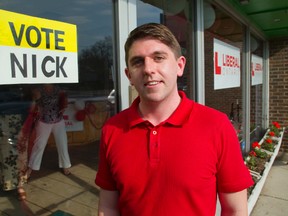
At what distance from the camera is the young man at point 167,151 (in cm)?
129

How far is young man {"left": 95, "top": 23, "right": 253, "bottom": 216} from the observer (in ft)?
4.22

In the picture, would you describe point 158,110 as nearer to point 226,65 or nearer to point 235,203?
point 235,203

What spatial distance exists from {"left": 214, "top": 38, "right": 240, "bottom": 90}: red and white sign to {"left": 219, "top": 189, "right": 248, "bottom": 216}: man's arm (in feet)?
8.38

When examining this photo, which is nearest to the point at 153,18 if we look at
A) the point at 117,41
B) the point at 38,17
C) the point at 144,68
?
the point at 117,41

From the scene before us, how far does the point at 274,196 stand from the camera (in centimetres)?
478

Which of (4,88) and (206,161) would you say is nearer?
(206,161)

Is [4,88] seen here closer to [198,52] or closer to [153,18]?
[153,18]

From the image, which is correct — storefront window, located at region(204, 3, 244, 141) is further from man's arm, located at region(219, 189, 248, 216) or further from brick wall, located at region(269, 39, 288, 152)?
brick wall, located at region(269, 39, 288, 152)

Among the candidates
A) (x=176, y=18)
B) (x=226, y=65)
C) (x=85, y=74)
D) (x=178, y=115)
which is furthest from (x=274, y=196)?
(x=178, y=115)

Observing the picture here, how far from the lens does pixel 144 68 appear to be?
1333 mm

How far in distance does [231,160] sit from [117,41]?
1338mm

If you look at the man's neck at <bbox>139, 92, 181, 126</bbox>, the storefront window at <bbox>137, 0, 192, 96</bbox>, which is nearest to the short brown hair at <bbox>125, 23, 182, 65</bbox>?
the man's neck at <bbox>139, 92, 181, 126</bbox>

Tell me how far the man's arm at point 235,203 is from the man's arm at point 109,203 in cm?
52

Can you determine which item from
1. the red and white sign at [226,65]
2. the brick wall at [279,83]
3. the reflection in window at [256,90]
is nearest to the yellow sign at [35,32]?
the red and white sign at [226,65]
